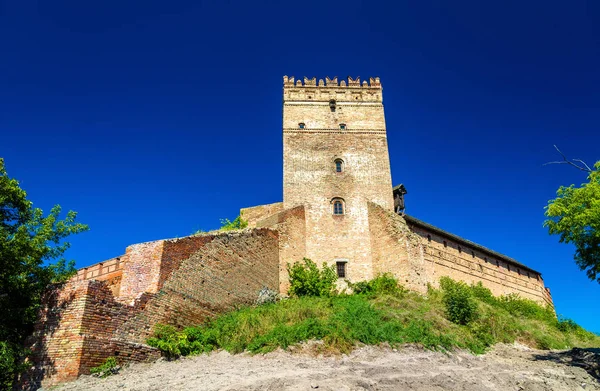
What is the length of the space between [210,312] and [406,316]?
710cm

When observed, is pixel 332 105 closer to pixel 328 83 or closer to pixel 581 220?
pixel 328 83

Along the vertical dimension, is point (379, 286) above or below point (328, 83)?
below

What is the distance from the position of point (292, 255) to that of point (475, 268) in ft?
49.3

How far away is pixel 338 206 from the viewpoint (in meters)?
25.5

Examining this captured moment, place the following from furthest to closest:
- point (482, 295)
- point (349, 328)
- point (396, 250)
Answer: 1. point (482, 295)
2. point (396, 250)
3. point (349, 328)

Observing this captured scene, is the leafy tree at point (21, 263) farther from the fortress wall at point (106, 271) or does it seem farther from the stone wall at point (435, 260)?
the stone wall at point (435, 260)

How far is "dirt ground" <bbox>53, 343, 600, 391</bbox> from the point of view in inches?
444

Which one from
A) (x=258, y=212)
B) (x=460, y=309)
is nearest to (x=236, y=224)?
(x=258, y=212)

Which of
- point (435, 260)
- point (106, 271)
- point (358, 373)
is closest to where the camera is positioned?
point (358, 373)

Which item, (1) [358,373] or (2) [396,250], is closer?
(1) [358,373]

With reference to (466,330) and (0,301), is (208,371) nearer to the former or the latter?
(0,301)

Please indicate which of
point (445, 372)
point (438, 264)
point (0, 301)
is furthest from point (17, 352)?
point (438, 264)

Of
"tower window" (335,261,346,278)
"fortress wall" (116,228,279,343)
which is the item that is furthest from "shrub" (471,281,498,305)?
"fortress wall" (116,228,279,343)

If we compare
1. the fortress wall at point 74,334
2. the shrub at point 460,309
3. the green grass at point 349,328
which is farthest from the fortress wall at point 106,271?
the shrub at point 460,309
